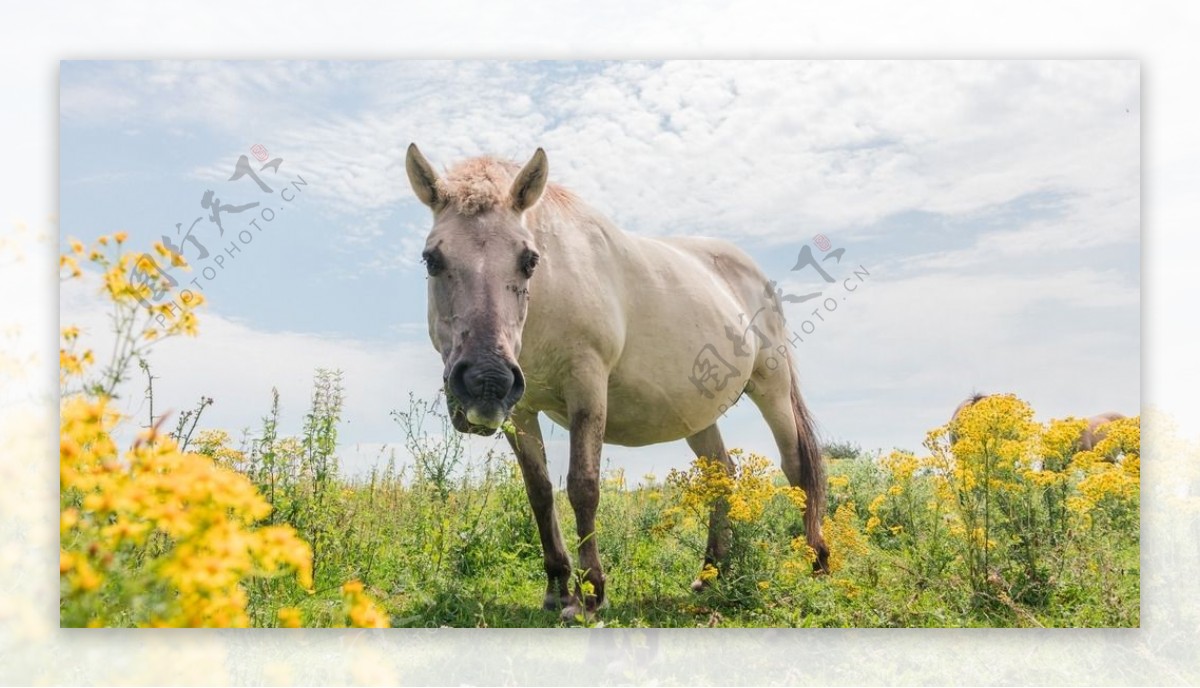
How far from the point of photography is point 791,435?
534cm

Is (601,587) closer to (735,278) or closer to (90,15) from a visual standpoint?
(735,278)

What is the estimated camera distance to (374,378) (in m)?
4.32

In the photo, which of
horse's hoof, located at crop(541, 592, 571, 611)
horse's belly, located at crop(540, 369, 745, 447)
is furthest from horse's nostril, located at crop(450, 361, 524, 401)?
horse's hoof, located at crop(541, 592, 571, 611)

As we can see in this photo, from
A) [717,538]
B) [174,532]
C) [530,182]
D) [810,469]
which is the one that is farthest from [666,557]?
[174,532]

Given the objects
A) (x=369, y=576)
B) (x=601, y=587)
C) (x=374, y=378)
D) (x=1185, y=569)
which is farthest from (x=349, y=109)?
(x=1185, y=569)

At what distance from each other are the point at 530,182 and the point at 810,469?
252cm

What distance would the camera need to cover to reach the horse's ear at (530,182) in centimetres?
378

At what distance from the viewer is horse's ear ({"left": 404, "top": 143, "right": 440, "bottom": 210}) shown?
3.78m

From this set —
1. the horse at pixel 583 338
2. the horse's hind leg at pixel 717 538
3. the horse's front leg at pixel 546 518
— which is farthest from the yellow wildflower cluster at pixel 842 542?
the horse's front leg at pixel 546 518

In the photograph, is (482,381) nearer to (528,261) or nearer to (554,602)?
(528,261)

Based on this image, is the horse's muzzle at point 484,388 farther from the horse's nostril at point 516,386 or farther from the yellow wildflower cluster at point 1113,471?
the yellow wildflower cluster at point 1113,471

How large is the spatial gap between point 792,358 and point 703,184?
5.23ft

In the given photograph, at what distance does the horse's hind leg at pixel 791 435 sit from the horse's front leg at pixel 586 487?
1644mm

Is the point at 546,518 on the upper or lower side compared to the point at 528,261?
lower
